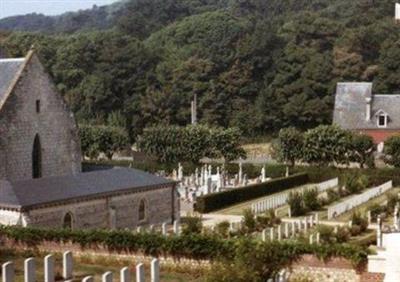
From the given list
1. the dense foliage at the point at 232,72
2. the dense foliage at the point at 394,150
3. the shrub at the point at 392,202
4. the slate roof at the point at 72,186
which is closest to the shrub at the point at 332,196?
the shrub at the point at 392,202

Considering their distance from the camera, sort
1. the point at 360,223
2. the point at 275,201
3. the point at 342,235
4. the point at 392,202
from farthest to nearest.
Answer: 1. the point at 275,201
2. the point at 392,202
3. the point at 360,223
4. the point at 342,235

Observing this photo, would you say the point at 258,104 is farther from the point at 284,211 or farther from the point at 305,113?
the point at 284,211

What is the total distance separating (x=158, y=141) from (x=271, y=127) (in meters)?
30.1

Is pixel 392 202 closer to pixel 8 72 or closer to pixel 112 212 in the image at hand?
pixel 112 212

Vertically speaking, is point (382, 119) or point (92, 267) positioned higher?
point (382, 119)

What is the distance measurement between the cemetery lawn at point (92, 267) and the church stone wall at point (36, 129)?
7.73 meters

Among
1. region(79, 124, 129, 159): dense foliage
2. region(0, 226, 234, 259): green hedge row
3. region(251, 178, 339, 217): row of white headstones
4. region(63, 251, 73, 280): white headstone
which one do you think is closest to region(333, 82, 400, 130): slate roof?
region(251, 178, 339, 217): row of white headstones

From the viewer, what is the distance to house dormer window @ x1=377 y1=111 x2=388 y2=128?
263ft

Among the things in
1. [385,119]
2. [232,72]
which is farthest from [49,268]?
[232,72]

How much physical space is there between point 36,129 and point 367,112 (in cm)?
4700

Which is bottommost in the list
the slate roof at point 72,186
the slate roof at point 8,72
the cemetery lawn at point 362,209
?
the cemetery lawn at point 362,209

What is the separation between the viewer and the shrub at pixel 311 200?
47.9 metres

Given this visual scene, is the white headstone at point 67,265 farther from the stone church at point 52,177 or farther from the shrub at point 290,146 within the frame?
the shrub at point 290,146

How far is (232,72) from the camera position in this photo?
104 meters
